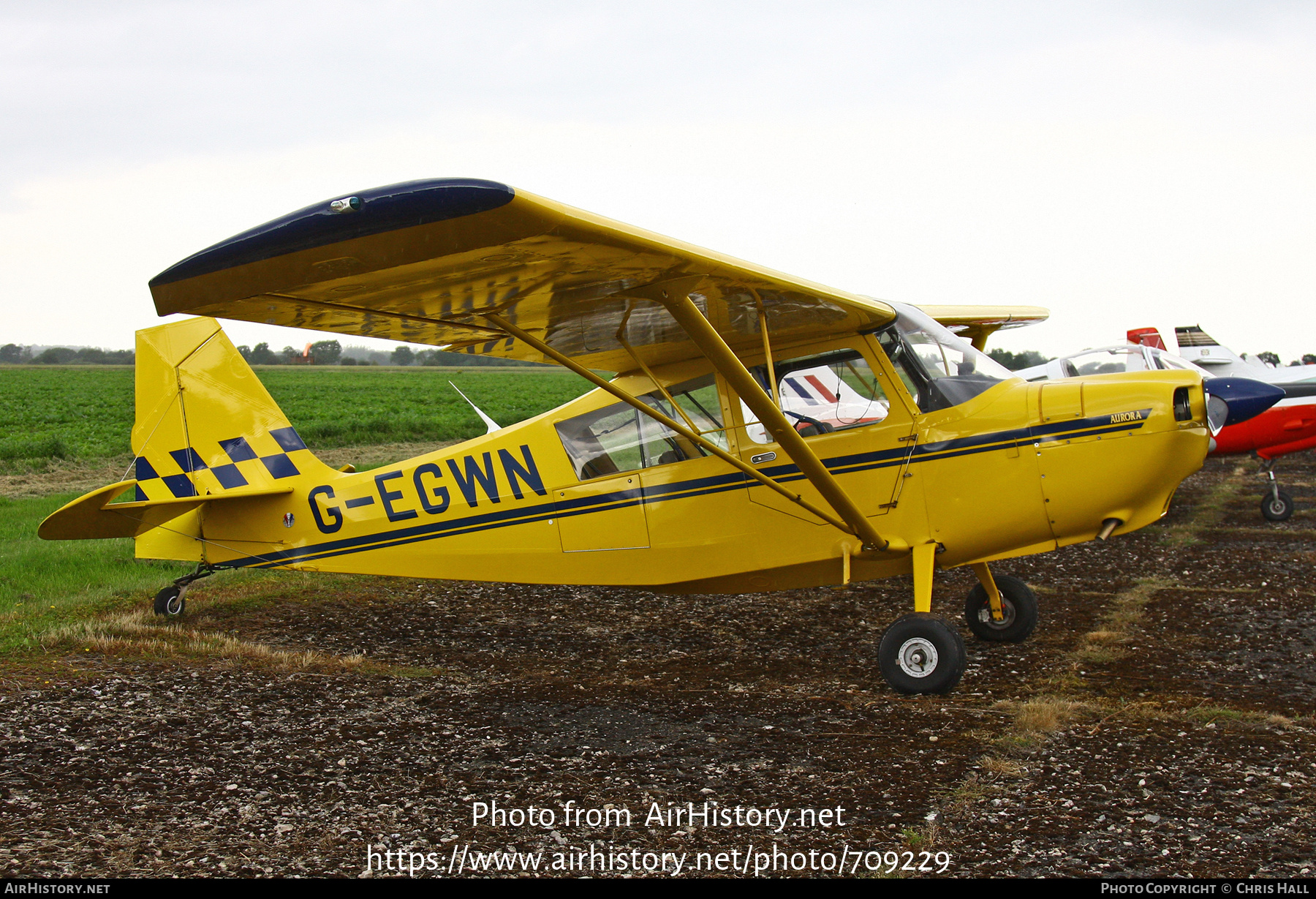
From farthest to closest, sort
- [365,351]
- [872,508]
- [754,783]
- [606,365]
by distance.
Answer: [365,351] → [606,365] → [872,508] → [754,783]

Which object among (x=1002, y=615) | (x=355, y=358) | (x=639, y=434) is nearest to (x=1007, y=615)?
(x=1002, y=615)

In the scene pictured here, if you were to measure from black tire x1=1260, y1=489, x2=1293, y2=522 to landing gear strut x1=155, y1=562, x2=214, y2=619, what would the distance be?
499 inches

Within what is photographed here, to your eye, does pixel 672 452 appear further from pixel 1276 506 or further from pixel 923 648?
pixel 1276 506

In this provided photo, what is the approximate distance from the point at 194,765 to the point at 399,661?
→ 81.4 inches

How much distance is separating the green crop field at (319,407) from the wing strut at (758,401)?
59.0ft

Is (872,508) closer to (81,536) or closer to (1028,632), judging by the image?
(1028,632)

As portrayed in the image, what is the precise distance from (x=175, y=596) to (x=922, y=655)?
225 inches

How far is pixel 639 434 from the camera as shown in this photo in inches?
253

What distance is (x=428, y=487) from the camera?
22.7 ft

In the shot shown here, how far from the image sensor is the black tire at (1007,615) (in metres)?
6.61

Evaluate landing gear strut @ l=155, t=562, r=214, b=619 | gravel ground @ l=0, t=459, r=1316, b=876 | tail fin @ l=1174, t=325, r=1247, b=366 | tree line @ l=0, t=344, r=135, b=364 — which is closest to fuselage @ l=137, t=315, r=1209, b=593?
landing gear strut @ l=155, t=562, r=214, b=619

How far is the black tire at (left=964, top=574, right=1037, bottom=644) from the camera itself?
21.7 feet

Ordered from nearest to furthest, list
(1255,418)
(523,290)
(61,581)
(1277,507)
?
(523,290), (61,581), (1277,507), (1255,418)

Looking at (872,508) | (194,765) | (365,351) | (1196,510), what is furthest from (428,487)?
(365,351)
